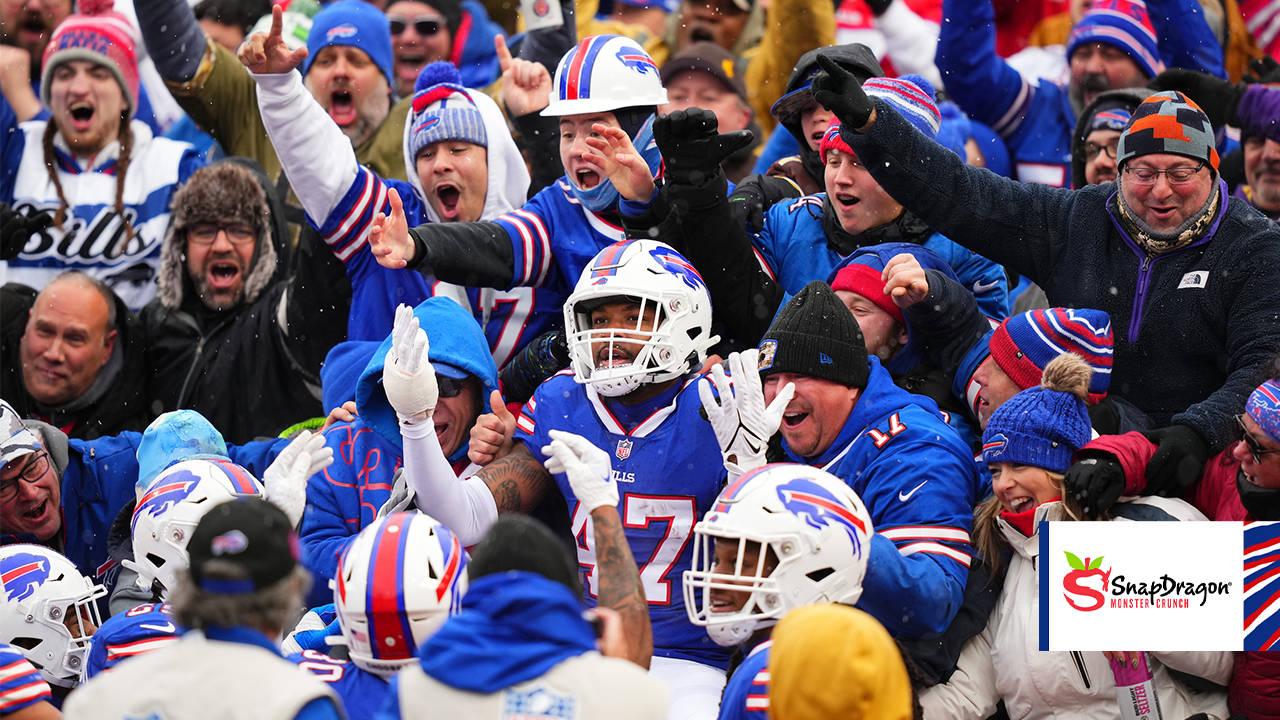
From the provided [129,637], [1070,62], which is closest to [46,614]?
[129,637]

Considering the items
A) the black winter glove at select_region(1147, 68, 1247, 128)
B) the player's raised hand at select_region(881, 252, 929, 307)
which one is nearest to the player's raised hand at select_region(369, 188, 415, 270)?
the player's raised hand at select_region(881, 252, 929, 307)

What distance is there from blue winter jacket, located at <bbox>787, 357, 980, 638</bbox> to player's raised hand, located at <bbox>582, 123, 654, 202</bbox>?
1.29 metres

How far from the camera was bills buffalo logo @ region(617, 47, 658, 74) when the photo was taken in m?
6.25

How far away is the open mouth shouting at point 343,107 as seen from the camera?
828 cm

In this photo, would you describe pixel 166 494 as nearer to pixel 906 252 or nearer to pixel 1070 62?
pixel 906 252

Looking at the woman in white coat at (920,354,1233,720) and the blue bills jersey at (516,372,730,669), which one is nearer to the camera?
the woman in white coat at (920,354,1233,720)

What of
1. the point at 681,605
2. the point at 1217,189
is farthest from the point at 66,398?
the point at 1217,189

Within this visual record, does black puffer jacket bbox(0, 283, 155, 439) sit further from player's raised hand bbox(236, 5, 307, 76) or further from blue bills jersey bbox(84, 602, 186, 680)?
blue bills jersey bbox(84, 602, 186, 680)

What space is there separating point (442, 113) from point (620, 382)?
7.96 ft

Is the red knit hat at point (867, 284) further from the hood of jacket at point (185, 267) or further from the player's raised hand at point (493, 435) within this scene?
the hood of jacket at point (185, 267)

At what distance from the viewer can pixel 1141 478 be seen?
16.0 feet

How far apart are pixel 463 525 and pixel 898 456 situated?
1667 mm

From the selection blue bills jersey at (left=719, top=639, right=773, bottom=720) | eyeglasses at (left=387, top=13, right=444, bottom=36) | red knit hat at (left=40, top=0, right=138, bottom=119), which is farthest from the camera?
eyeglasses at (left=387, top=13, right=444, bottom=36)

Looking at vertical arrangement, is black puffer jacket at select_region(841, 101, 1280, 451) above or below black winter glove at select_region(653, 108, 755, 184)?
below
